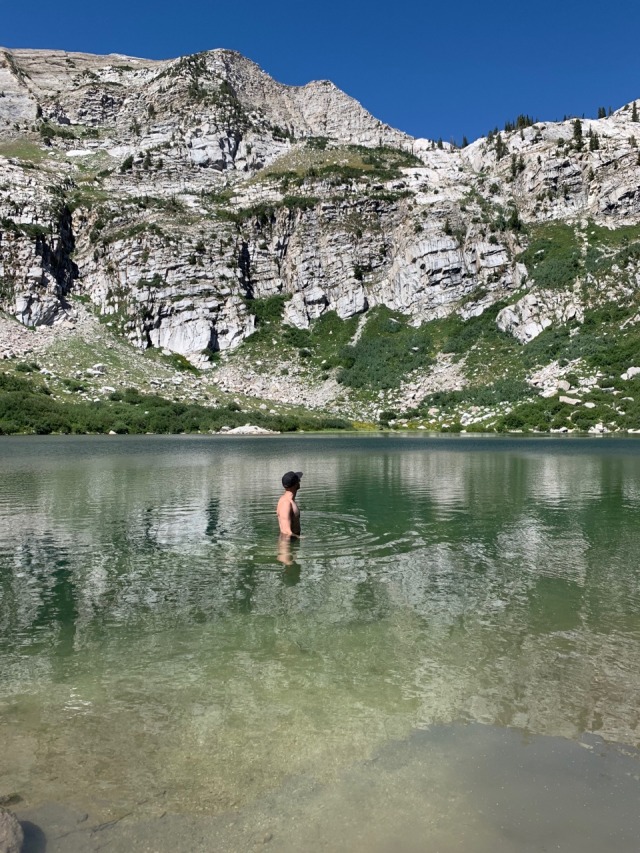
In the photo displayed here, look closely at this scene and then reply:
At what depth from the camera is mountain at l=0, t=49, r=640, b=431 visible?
477 ft

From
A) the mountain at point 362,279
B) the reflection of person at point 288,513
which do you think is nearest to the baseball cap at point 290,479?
the reflection of person at point 288,513

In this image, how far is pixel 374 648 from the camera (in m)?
11.1

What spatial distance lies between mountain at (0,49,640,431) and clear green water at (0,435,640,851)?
366ft

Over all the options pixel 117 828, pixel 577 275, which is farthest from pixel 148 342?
pixel 117 828

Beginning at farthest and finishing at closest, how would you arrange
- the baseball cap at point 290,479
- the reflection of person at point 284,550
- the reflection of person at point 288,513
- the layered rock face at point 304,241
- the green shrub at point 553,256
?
the layered rock face at point 304,241
the green shrub at point 553,256
the reflection of person at point 288,513
the baseball cap at point 290,479
the reflection of person at point 284,550

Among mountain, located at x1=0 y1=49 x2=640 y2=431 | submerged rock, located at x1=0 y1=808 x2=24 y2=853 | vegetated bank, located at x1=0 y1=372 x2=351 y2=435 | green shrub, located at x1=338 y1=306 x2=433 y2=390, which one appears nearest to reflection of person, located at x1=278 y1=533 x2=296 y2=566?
submerged rock, located at x1=0 y1=808 x2=24 y2=853

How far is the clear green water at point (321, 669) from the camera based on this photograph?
6.70 meters

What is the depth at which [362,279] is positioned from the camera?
7362 inches

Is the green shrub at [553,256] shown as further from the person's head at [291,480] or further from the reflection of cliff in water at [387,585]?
the person's head at [291,480]

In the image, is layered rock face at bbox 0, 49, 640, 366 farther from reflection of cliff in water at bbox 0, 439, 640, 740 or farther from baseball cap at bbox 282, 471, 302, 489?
baseball cap at bbox 282, 471, 302, 489

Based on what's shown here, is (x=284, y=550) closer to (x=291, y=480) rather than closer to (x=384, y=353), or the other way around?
(x=291, y=480)

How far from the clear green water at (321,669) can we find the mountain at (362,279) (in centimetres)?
11146

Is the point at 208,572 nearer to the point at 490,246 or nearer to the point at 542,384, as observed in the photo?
the point at 542,384

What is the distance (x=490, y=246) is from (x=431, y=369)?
147ft
